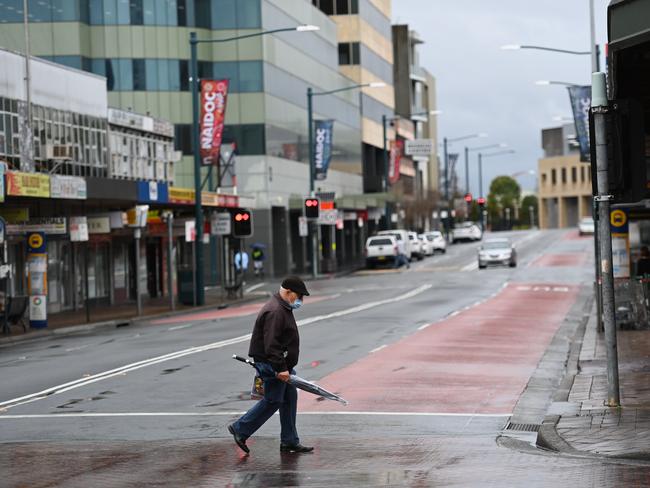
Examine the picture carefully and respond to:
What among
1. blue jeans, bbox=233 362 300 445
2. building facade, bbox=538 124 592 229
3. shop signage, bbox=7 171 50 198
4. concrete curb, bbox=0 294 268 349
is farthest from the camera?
building facade, bbox=538 124 592 229

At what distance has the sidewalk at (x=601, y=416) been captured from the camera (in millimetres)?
12281

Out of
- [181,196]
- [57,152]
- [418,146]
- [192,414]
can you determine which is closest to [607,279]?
[192,414]

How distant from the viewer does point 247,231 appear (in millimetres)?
48906

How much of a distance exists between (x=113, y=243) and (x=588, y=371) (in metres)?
30.6

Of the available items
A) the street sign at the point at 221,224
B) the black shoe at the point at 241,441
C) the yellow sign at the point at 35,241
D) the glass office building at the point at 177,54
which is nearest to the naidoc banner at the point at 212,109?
the street sign at the point at 221,224

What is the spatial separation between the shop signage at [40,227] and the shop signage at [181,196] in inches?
392

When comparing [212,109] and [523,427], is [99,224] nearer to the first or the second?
[212,109]

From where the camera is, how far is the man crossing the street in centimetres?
1224

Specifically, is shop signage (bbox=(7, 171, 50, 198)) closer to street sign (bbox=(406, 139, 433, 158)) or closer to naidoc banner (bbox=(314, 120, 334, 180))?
naidoc banner (bbox=(314, 120, 334, 180))

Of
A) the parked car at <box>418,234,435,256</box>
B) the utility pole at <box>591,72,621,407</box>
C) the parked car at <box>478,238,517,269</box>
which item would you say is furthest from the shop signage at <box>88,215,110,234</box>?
the parked car at <box>418,234,435,256</box>

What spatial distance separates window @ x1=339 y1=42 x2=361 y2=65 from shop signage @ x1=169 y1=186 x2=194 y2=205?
55377 mm

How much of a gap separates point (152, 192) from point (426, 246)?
5042 centimetres

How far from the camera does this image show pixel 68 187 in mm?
36969

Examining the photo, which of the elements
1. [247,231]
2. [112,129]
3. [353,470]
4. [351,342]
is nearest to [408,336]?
[351,342]
